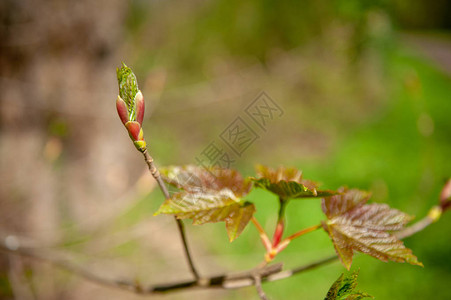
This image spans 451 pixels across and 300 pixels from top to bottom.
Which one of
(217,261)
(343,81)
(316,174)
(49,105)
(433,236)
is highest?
(343,81)

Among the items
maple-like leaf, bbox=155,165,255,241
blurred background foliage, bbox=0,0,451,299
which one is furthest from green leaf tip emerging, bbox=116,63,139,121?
blurred background foliage, bbox=0,0,451,299

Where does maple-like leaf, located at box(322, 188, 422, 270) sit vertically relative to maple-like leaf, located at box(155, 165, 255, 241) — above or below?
below

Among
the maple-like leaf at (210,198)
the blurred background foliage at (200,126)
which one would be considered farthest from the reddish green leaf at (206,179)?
the blurred background foliage at (200,126)

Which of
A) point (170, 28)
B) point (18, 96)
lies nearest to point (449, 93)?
point (170, 28)

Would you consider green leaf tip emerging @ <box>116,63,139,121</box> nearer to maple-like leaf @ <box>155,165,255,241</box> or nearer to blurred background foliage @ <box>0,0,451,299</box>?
maple-like leaf @ <box>155,165,255,241</box>

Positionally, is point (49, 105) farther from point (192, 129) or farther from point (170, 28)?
point (170, 28)

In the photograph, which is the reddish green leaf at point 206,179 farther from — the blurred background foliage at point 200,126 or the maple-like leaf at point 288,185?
the blurred background foliage at point 200,126
